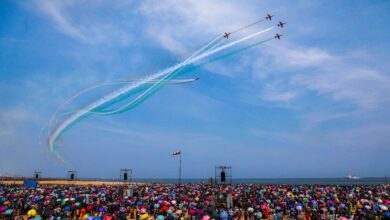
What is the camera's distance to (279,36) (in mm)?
37094

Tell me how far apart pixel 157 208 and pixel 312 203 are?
15.1 meters

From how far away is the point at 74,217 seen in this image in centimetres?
2827

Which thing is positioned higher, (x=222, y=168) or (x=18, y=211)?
(x=222, y=168)

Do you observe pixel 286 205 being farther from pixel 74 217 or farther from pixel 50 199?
pixel 50 199

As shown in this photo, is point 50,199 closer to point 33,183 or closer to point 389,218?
point 33,183

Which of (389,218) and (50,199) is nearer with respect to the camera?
(389,218)

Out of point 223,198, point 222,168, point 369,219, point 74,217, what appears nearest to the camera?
point 369,219

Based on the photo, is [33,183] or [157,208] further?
[33,183]

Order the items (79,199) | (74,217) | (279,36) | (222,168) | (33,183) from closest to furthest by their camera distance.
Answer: (74,217) < (79,199) < (279,36) < (222,168) < (33,183)

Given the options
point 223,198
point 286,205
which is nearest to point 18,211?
point 223,198

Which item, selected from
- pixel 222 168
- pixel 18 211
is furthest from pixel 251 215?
pixel 18 211

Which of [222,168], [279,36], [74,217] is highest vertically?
[279,36]

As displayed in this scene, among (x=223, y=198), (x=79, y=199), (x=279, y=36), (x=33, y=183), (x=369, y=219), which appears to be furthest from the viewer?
(x=33, y=183)

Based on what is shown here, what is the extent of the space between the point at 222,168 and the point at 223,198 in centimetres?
732
